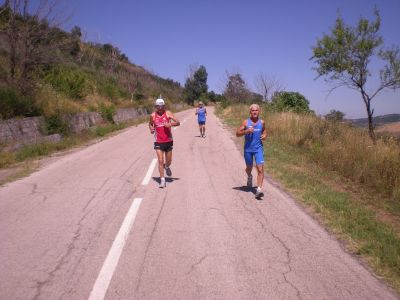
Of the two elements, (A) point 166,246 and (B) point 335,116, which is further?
(B) point 335,116

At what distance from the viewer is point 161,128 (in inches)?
378

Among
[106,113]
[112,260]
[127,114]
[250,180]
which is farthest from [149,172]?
[127,114]

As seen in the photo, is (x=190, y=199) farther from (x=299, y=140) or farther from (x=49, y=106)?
(x=49, y=106)

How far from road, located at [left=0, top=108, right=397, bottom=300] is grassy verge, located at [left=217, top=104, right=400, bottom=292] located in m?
0.24

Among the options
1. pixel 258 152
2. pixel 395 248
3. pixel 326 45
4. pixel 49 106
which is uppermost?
pixel 326 45

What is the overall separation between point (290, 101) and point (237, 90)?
25.0 metres

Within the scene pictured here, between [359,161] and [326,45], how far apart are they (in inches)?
275

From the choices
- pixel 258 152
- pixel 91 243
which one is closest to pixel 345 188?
pixel 258 152

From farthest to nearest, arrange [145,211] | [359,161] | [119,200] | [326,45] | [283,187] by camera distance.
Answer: [326,45] → [359,161] → [283,187] → [119,200] → [145,211]

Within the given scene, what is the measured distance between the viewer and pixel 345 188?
9508mm

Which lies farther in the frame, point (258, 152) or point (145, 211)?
point (258, 152)

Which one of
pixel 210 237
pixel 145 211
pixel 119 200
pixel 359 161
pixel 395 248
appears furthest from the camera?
pixel 359 161

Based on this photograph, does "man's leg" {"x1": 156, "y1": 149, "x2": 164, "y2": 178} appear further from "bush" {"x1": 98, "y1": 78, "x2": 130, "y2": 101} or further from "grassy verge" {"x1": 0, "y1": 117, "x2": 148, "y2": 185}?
"bush" {"x1": 98, "y1": 78, "x2": 130, "y2": 101}

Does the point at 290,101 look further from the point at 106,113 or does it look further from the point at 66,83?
the point at 66,83
